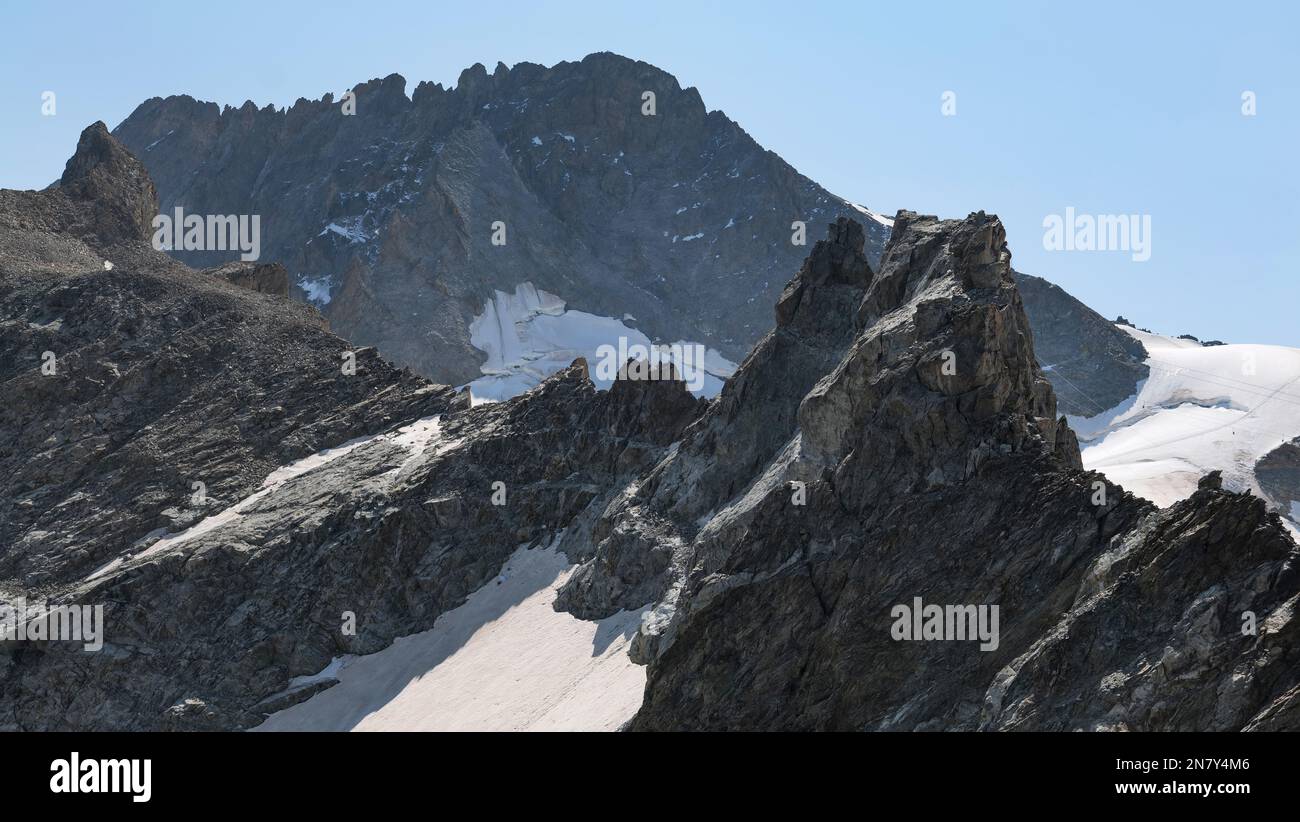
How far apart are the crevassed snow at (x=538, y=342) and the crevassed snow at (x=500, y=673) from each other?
275 ft

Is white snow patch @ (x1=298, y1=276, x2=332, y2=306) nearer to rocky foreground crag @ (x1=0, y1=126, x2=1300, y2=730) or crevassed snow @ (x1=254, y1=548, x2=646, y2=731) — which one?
rocky foreground crag @ (x1=0, y1=126, x2=1300, y2=730)

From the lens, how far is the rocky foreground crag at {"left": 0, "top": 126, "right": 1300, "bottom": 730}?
39156mm

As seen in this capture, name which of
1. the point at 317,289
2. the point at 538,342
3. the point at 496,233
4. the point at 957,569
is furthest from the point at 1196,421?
the point at 957,569

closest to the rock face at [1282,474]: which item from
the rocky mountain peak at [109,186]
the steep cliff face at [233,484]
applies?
the steep cliff face at [233,484]

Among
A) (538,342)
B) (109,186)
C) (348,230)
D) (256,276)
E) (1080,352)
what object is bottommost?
(1080,352)

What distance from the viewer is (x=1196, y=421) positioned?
482 feet

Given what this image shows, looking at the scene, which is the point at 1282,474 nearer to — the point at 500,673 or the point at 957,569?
the point at 500,673

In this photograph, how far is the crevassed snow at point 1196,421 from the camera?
12938 centimetres

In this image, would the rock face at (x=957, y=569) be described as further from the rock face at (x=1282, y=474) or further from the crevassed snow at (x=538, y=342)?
the crevassed snow at (x=538, y=342)

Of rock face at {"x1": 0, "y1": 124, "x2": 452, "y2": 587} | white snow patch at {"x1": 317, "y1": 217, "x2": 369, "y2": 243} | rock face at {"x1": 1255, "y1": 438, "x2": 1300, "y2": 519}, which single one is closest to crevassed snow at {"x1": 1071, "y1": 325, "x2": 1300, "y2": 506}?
rock face at {"x1": 1255, "y1": 438, "x2": 1300, "y2": 519}

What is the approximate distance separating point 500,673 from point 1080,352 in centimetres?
12311

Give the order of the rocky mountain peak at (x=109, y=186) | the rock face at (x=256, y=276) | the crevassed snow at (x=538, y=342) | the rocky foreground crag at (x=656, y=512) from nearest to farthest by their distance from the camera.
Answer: the rocky foreground crag at (x=656, y=512) < the rock face at (x=256, y=276) < the rocky mountain peak at (x=109, y=186) < the crevassed snow at (x=538, y=342)

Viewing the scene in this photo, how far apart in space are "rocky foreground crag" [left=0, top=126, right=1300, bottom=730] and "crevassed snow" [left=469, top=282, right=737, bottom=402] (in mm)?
57981
